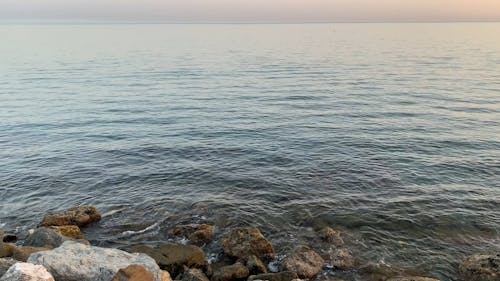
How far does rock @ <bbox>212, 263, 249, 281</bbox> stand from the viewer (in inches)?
632

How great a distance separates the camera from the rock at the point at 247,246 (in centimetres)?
1806

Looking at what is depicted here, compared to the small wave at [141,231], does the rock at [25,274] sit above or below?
above

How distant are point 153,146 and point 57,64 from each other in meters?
67.8

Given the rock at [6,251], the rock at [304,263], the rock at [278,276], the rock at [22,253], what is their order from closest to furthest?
the rock at [22,253] < the rock at [278,276] < the rock at [6,251] < the rock at [304,263]

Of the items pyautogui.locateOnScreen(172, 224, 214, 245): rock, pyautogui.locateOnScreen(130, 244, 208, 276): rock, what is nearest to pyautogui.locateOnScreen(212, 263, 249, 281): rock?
pyautogui.locateOnScreen(130, 244, 208, 276): rock

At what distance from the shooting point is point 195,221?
872 inches

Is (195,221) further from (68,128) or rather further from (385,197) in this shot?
(68,128)

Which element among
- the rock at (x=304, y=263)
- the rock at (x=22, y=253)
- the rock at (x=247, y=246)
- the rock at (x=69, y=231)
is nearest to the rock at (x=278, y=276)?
the rock at (x=304, y=263)

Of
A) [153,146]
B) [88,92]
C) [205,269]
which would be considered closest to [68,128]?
[153,146]

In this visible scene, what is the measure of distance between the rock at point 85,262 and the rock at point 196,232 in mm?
5238

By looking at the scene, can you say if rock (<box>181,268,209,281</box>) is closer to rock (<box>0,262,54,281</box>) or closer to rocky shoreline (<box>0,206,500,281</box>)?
rocky shoreline (<box>0,206,500,281</box>)

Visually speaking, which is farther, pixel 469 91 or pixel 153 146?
pixel 469 91

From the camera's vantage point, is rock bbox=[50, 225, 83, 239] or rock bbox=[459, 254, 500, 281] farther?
rock bbox=[50, 225, 83, 239]

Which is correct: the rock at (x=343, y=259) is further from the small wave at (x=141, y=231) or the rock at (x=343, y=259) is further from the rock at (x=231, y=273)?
the small wave at (x=141, y=231)
